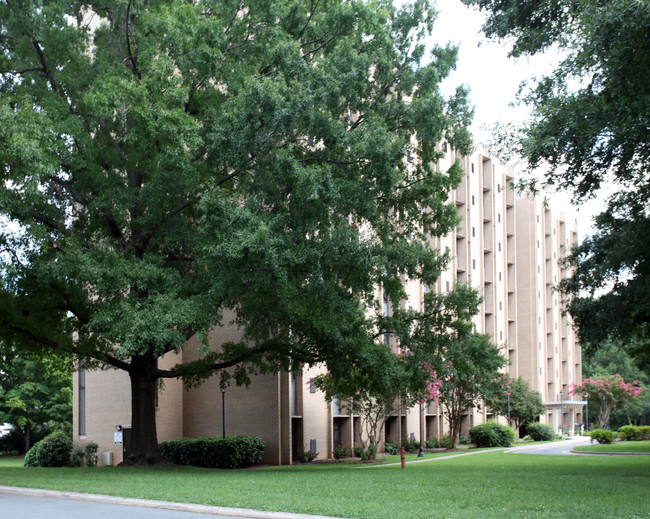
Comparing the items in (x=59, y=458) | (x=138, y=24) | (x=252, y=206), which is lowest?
(x=59, y=458)

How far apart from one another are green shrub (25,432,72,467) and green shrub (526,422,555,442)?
123ft

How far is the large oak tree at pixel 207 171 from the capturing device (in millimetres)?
19781

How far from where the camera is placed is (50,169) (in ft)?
61.0

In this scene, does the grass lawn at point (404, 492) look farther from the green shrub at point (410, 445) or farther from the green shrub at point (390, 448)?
the green shrub at point (410, 445)

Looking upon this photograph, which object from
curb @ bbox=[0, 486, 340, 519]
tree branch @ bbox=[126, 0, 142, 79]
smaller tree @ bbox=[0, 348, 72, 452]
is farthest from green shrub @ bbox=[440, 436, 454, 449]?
curb @ bbox=[0, 486, 340, 519]

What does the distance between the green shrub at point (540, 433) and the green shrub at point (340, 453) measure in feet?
90.0

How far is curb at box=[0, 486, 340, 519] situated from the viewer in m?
11.8

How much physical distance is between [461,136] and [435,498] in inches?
507

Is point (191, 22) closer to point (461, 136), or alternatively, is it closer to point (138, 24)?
point (138, 24)

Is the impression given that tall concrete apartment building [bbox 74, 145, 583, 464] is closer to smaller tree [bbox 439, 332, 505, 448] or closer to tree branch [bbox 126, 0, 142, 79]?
smaller tree [bbox 439, 332, 505, 448]

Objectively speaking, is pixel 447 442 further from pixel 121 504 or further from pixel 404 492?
pixel 121 504

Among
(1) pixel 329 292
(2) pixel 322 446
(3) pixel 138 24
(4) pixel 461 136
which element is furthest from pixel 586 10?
(2) pixel 322 446

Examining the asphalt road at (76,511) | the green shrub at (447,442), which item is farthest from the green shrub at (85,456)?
→ the asphalt road at (76,511)

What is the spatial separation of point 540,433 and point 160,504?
51.4 metres
